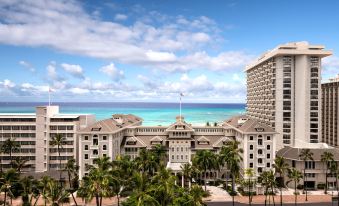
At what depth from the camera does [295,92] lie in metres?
124

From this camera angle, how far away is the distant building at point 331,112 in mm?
138875

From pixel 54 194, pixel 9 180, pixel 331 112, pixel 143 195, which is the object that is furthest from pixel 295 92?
pixel 9 180

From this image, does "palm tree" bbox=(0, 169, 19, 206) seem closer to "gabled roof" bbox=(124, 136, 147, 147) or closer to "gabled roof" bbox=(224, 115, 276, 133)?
"gabled roof" bbox=(124, 136, 147, 147)

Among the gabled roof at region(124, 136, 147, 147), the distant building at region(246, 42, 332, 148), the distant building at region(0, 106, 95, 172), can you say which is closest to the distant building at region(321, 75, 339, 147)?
the distant building at region(246, 42, 332, 148)

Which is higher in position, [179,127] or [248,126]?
[248,126]

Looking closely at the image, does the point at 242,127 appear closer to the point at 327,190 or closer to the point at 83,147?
the point at 327,190

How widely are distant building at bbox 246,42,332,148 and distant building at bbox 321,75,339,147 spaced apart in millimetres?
23398

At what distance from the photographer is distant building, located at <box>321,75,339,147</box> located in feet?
456

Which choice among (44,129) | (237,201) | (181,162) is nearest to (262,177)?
(237,201)

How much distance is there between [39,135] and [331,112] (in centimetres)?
13261

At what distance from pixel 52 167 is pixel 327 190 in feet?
317

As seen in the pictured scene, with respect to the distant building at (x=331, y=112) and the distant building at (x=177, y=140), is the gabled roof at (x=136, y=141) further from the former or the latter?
the distant building at (x=331, y=112)

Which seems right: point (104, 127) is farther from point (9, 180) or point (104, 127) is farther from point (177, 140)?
point (9, 180)

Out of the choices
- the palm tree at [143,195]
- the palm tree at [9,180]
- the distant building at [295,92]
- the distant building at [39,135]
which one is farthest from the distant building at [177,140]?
the palm tree at [143,195]
